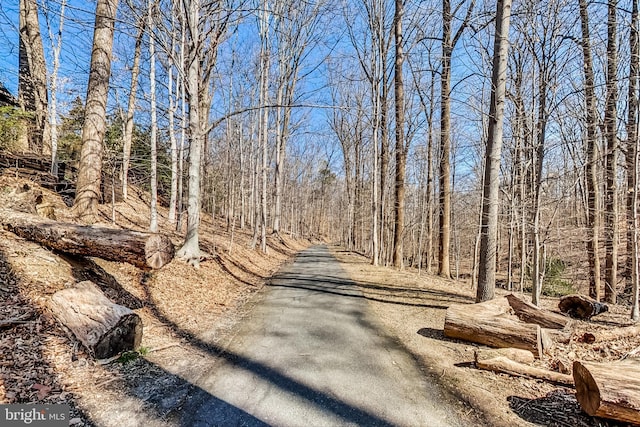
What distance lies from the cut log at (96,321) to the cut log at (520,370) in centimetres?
425

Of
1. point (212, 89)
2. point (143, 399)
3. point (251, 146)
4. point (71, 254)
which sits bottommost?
point (143, 399)

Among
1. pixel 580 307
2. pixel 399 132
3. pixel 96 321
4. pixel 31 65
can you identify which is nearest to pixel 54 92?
pixel 31 65

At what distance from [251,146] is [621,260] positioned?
1825 cm

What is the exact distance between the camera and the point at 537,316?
15.5ft

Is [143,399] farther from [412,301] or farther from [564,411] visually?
[412,301]

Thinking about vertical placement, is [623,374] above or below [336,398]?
above

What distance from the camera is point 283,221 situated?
133ft

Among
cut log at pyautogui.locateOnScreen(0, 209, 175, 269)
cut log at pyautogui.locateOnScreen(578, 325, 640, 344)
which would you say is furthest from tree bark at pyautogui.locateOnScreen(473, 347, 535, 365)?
cut log at pyautogui.locateOnScreen(0, 209, 175, 269)

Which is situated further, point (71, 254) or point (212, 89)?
point (212, 89)

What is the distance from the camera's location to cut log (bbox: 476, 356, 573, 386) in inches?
129

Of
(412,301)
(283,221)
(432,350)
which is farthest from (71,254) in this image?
(283,221)

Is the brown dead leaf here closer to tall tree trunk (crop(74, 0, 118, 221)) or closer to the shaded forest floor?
the shaded forest floor

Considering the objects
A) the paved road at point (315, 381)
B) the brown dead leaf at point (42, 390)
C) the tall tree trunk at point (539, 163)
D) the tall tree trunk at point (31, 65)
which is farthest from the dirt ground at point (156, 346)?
the tall tree trunk at point (31, 65)

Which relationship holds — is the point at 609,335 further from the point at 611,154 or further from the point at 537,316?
the point at 611,154
